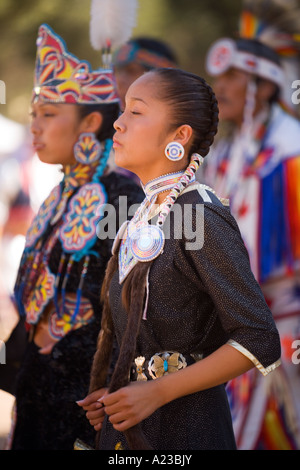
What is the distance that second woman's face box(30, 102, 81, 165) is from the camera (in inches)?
97.3

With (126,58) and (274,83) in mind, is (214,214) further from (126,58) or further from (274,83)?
(274,83)

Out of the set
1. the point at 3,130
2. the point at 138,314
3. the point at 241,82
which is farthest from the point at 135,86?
the point at 3,130

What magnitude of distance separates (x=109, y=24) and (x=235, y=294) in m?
1.53

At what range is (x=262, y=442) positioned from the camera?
11.6 ft

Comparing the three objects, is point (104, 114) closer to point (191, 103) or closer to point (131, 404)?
point (191, 103)

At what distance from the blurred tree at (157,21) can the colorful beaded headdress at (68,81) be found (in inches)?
130

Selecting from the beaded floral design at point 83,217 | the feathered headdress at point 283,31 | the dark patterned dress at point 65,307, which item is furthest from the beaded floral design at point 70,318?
the feathered headdress at point 283,31

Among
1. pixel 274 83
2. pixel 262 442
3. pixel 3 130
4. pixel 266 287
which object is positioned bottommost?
pixel 262 442

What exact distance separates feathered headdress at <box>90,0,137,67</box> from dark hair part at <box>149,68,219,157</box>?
1.01 m

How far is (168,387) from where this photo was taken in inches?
58.7

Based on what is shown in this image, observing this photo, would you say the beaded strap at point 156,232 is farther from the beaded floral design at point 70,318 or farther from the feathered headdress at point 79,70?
the feathered headdress at point 79,70

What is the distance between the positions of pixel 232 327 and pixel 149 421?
0.31m

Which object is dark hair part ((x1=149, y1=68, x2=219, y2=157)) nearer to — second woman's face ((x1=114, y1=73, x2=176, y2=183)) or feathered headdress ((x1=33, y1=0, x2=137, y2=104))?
second woman's face ((x1=114, y1=73, x2=176, y2=183))

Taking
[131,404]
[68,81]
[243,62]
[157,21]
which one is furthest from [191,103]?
[157,21]
